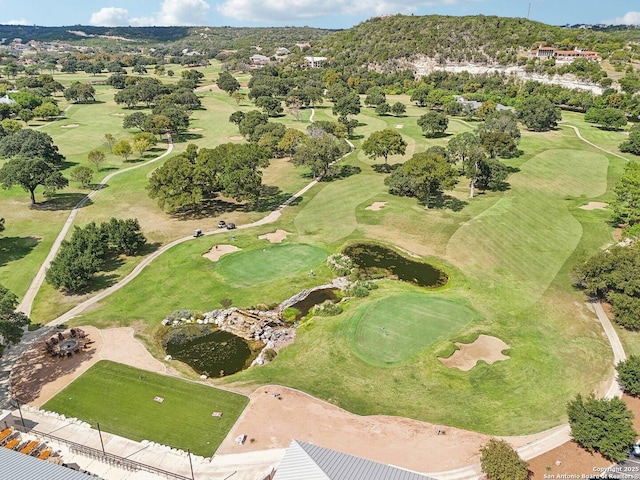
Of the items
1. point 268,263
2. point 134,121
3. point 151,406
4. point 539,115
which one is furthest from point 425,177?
point 134,121

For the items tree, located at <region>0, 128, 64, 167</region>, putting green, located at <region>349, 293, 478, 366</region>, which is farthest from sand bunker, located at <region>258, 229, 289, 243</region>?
tree, located at <region>0, 128, 64, 167</region>

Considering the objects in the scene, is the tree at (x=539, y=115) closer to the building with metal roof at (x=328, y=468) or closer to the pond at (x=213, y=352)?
the pond at (x=213, y=352)

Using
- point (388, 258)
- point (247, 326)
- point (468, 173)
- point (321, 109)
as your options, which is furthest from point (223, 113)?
point (247, 326)

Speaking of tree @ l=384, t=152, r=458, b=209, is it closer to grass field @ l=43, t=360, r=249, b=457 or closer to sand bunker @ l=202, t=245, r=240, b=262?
sand bunker @ l=202, t=245, r=240, b=262

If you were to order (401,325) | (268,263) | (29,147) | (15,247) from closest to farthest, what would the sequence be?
1. (401,325)
2. (268,263)
3. (15,247)
4. (29,147)

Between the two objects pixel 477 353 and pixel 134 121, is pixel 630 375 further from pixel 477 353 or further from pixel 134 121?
pixel 134 121

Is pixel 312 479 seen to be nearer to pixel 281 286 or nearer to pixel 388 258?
pixel 281 286
